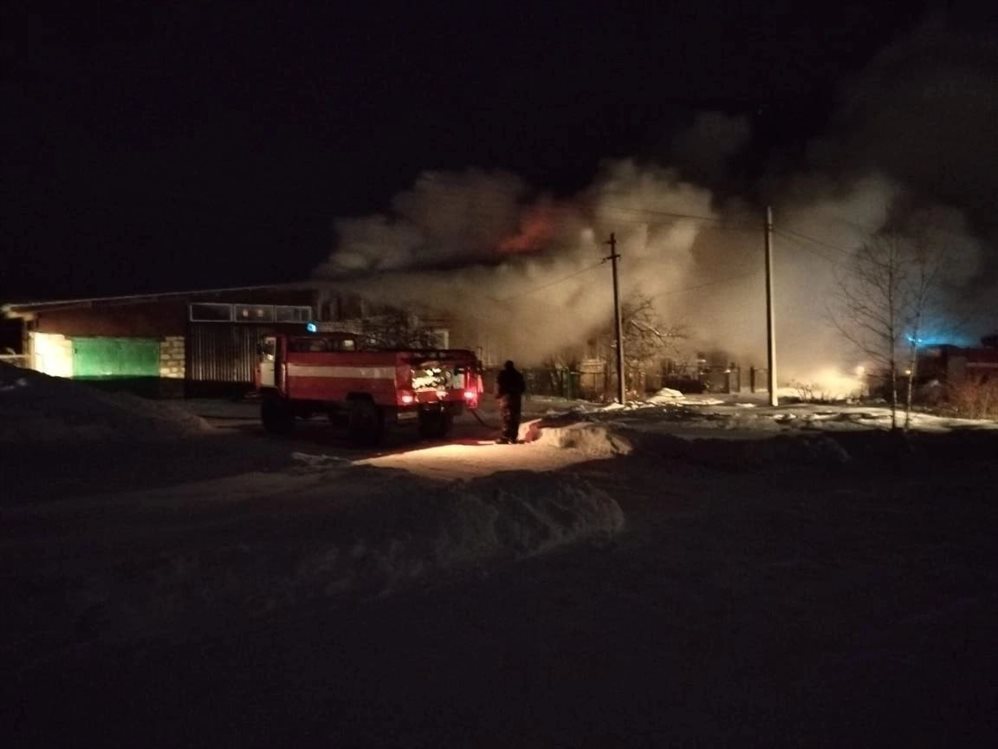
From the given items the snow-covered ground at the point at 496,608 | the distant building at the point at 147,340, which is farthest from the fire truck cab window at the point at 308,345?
the distant building at the point at 147,340

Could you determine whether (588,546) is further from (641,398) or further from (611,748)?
(641,398)

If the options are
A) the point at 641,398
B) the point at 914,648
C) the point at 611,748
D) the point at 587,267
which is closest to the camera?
the point at 611,748

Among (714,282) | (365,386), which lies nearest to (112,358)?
(365,386)

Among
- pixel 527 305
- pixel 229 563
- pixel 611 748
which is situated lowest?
pixel 611 748

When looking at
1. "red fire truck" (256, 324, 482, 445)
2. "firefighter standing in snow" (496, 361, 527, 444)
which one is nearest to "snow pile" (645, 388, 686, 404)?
"red fire truck" (256, 324, 482, 445)

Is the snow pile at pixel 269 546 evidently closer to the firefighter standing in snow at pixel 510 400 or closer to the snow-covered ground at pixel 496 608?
the snow-covered ground at pixel 496 608

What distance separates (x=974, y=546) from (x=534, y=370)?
26347 millimetres

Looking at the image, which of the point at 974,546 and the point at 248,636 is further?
the point at 974,546

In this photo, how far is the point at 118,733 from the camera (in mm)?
4078

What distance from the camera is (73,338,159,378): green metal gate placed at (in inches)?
1260

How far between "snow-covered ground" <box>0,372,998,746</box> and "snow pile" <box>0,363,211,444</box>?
11.5 ft

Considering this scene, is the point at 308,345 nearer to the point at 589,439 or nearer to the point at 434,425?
the point at 434,425

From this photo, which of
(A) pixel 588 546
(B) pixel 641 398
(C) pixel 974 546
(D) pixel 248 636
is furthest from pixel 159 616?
(B) pixel 641 398

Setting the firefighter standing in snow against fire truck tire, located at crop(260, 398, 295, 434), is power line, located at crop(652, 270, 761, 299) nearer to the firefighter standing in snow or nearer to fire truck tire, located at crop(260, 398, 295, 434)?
fire truck tire, located at crop(260, 398, 295, 434)
